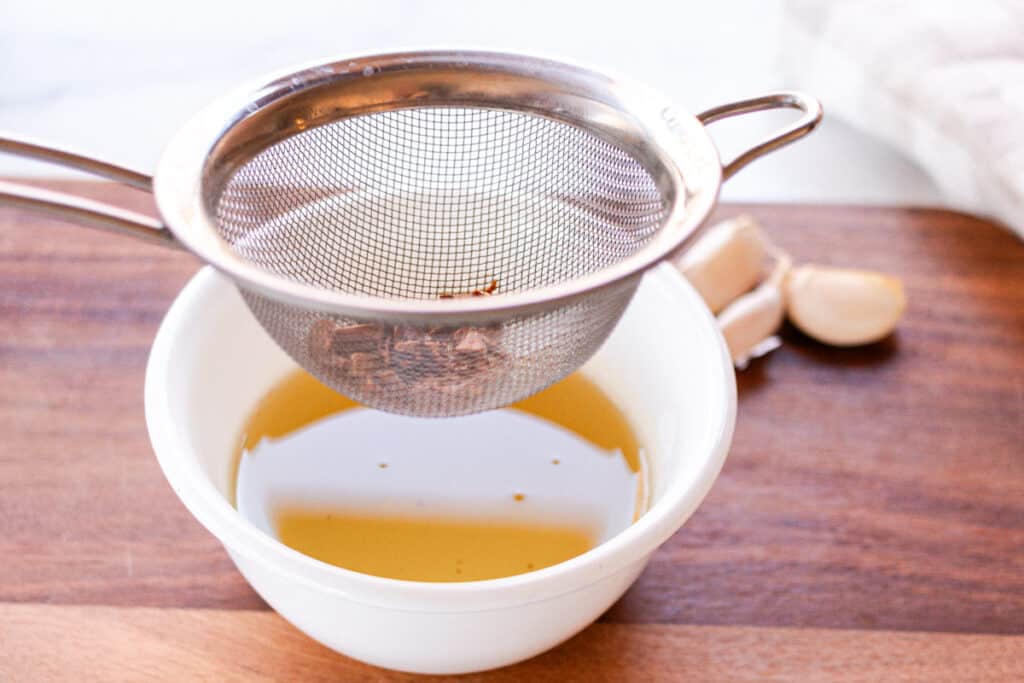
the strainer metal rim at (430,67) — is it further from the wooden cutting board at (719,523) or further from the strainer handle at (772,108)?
the wooden cutting board at (719,523)

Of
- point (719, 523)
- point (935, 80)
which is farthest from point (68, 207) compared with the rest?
point (935, 80)

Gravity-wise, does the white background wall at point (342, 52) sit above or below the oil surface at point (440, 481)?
below

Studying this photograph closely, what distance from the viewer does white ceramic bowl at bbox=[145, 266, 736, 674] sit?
55 centimetres

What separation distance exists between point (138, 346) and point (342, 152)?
247 mm

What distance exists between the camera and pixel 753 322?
0.88m

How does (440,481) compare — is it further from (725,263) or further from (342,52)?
(342,52)

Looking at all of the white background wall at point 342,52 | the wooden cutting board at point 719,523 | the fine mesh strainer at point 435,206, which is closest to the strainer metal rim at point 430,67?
the fine mesh strainer at point 435,206

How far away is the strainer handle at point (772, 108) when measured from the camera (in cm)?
66

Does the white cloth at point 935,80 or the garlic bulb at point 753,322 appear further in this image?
the white cloth at point 935,80

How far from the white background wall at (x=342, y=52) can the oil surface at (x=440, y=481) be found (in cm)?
85

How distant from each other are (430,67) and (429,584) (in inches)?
15.3

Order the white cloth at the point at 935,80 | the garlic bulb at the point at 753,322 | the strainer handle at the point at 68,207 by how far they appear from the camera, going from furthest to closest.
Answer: the white cloth at the point at 935,80 → the garlic bulb at the point at 753,322 → the strainer handle at the point at 68,207

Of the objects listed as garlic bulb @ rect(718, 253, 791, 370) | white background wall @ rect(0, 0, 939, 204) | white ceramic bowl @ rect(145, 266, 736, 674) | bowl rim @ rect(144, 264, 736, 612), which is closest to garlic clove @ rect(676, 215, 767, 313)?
garlic bulb @ rect(718, 253, 791, 370)

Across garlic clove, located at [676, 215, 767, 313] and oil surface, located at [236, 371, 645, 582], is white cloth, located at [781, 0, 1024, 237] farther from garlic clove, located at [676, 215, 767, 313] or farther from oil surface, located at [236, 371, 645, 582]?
oil surface, located at [236, 371, 645, 582]
